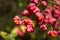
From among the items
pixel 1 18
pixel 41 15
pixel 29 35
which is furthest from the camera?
pixel 1 18

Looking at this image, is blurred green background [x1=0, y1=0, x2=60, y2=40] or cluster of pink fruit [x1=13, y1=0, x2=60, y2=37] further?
blurred green background [x1=0, y1=0, x2=60, y2=40]

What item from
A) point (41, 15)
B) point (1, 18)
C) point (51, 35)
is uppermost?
point (1, 18)

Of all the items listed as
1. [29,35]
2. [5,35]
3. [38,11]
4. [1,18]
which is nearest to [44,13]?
[38,11]

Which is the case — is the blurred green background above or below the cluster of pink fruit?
above

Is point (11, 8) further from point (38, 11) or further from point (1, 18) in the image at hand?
point (38, 11)

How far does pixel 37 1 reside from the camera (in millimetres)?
2102

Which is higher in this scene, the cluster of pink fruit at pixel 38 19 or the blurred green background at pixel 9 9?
the blurred green background at pixel 9 9

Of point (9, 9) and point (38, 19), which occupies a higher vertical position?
point (9, 9)

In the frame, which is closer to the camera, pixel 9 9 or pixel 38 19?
pixel 38 19

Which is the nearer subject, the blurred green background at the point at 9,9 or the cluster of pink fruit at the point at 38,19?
the cluster of pink fruit at the point at 38,19

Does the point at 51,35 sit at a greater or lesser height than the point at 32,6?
lesser

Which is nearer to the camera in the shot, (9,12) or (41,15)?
(41,15)

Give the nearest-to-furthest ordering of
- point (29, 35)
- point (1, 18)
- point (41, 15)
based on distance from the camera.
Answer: point (41, 15)
point (29, 35)
point (1, 18)

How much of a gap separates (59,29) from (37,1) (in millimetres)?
393
